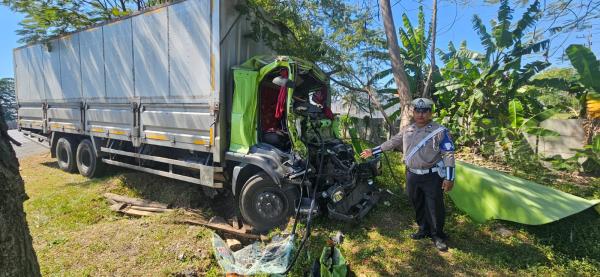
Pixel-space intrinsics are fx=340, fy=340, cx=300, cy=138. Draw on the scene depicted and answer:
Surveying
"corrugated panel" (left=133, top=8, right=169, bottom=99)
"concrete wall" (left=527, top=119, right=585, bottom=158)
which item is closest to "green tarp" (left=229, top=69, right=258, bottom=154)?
"corrugated panel" (left=133, top=8, right=169, bottom=99)

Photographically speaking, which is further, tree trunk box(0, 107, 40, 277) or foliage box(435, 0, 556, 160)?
foliage box(435, 0, 556, 160)

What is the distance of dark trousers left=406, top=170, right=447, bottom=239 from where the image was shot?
12.7 ft

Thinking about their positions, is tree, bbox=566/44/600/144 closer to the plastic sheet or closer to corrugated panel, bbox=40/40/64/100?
the plastic sheet

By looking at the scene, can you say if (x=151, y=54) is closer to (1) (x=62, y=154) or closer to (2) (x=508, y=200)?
(1) (x=62, y=154)

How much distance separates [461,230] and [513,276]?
0.93 m

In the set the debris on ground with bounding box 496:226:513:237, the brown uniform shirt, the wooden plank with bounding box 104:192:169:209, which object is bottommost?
the wooden plank with bounding box 104:192:169:209

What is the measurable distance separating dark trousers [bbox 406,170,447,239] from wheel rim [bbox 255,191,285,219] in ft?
5.46

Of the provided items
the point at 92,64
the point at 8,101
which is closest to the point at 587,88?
the point at 92,64

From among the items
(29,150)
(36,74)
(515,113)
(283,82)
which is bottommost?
(29,150)

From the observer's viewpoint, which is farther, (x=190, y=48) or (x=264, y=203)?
(x=190, y=48)

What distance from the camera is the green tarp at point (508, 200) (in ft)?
12.7

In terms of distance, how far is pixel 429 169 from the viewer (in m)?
3.86

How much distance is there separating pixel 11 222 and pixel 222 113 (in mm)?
3079

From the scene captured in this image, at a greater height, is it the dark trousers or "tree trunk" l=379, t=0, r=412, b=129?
"tree trunk" l=379, t=0, r=412, b=129
